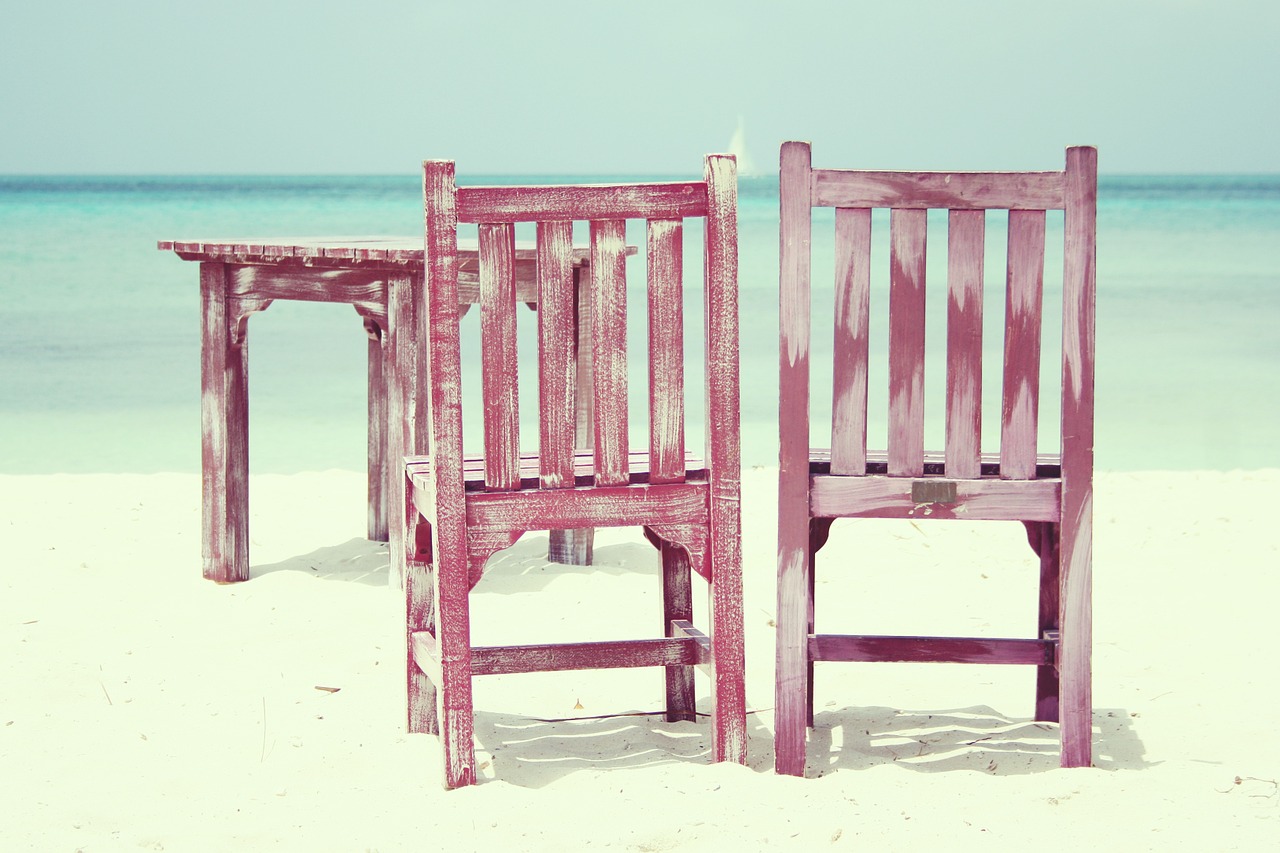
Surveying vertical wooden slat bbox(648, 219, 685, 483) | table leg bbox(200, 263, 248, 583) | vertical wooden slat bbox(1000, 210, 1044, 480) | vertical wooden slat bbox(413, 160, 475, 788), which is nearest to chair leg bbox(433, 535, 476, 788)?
vertical wooden slat bbox(413, 160, 475, 788)

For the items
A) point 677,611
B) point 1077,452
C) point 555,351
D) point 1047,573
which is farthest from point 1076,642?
point 555,351

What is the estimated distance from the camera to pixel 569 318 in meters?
2.90

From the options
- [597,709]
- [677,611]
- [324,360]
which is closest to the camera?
[677,611]

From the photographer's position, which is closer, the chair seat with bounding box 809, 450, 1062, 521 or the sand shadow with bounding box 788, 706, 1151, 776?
the chair seat with bounding box 809, 450, 1062, 521

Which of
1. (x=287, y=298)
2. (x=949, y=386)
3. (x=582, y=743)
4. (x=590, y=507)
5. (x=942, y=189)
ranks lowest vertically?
(x=582, y=743)

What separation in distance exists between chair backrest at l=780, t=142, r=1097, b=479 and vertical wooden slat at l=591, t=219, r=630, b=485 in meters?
0.36

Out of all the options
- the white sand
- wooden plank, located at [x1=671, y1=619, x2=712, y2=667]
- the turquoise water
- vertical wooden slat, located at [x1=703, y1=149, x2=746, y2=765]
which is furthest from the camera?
the turquoise water

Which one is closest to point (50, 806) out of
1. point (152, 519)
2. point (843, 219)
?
point (843, 219)

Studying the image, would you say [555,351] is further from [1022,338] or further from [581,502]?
[1022,338]

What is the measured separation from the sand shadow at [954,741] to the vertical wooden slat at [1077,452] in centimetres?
16

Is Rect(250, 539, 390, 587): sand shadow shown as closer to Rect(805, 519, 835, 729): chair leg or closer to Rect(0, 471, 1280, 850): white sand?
Rect(0, 471, 1280, 850): white sand

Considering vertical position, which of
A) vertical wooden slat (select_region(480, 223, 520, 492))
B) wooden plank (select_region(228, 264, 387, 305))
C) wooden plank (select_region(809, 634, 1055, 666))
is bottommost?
wooden plank (select_region(809, 634, 1055, 666))

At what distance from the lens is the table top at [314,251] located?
14.1 ft

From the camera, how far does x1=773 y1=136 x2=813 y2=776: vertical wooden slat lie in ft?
9.21
